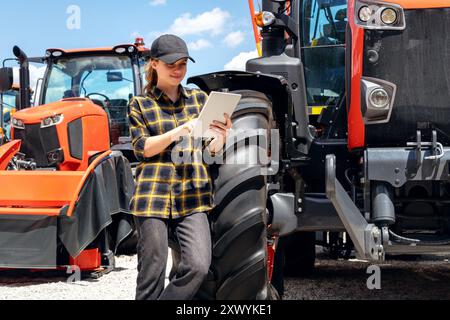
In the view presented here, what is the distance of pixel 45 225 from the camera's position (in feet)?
19.2

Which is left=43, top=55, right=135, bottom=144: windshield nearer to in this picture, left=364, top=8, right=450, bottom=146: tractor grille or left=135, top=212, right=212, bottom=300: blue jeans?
left=364, top=8, right=450, bottom=146: tractor grille

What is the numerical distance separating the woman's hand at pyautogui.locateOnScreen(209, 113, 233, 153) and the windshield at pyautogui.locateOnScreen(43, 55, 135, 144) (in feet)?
17.6

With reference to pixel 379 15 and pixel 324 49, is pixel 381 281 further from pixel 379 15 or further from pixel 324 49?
pixel 379 15

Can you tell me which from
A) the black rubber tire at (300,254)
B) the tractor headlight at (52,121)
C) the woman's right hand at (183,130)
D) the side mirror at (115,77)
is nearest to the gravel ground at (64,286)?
the black rubber tire at (300,254)

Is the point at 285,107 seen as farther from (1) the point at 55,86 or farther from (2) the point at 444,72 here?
(1) the point at 55,86

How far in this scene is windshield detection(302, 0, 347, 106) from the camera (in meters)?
4.90

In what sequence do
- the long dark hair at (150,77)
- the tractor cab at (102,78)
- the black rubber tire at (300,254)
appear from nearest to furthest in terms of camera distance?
the long dark hair at (150,77), the black rubber tire at (300,254), the tractor cab at (102,78)

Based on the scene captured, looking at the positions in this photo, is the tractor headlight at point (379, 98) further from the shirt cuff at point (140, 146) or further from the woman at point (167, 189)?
the shirt cuff at point (140, 146)

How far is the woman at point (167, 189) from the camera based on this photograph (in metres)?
3.11

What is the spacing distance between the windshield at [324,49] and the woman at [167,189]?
6.20ft

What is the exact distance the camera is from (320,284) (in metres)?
5.71

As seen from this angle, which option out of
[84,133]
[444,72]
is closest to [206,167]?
[444,72]

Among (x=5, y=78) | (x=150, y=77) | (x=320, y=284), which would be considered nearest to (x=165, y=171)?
(x=150, y=77)

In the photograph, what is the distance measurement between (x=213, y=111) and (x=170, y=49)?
0.38 m
